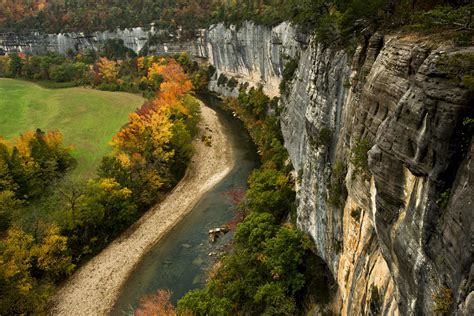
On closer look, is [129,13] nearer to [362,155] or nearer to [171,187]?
[171,187]

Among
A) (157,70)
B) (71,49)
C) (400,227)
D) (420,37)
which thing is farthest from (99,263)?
(71,49)

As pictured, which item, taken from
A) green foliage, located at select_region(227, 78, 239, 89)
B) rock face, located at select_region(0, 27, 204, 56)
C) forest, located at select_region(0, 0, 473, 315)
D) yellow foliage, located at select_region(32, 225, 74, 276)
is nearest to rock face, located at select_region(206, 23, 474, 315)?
forest, located at select_region(0, 0, 473, 315)

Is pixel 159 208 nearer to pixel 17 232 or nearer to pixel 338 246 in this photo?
pixel 17 232

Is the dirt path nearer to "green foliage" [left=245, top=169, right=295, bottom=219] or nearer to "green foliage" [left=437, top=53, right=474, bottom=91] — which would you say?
"green foliage" [left=245, top=169, right=295, bottom=219]

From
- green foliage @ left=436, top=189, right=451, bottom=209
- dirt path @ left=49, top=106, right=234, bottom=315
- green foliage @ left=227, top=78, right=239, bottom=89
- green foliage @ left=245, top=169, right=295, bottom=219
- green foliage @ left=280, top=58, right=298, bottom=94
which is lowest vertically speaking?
dirt path @ left=49, top=106, right=234, bottom=315

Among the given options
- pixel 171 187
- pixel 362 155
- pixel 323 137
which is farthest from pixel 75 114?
pixel 362 155
